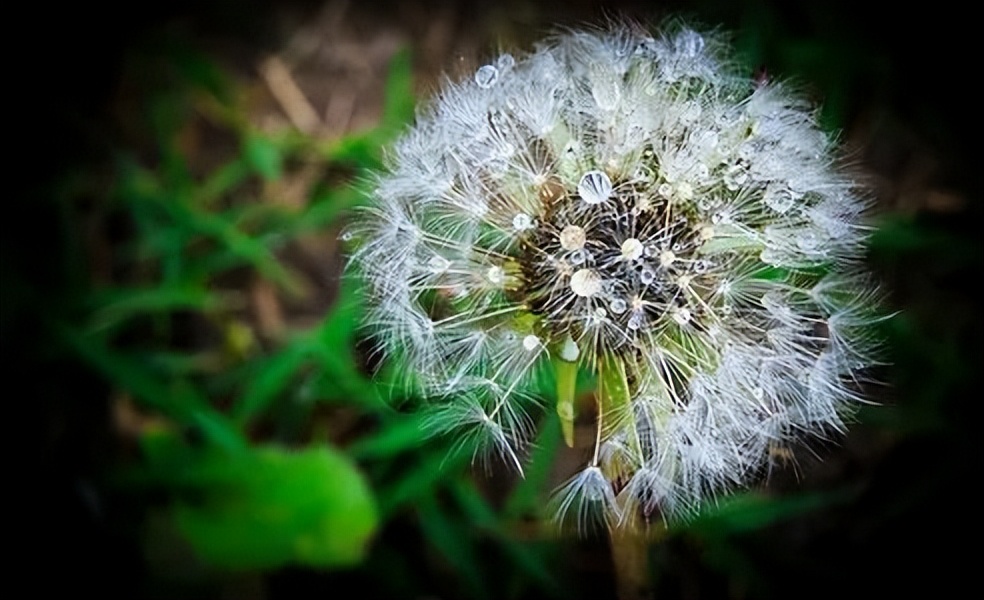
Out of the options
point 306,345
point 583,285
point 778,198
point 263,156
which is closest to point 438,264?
point 583,285

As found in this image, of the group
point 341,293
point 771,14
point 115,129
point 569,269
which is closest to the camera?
Answer: point 569,269

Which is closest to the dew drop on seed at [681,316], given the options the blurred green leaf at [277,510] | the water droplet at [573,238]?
the water droplet at [573,238]

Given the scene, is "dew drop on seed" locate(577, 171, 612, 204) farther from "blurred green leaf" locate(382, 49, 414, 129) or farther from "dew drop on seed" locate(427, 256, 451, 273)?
"blurred green leaf" locate(382, 49, 414, 129)

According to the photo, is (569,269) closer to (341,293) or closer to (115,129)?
(341,293)

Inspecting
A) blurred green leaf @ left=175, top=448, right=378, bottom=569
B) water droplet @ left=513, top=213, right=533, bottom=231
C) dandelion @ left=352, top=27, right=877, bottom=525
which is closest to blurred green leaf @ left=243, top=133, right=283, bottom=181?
blurred green leaf @ left=175, top=448, right=378, bottom=569

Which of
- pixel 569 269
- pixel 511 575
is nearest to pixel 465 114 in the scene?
pixel 569 269

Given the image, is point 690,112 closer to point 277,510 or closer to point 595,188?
point 595,188
